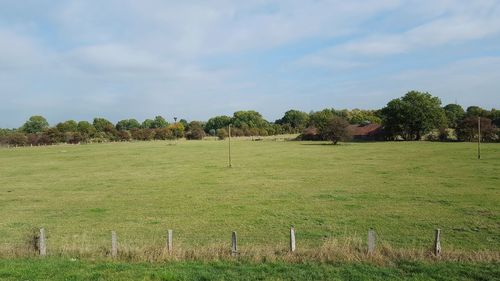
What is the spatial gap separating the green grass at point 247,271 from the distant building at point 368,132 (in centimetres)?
9901

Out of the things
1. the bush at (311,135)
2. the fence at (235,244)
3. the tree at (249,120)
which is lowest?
the fence at (235,244)

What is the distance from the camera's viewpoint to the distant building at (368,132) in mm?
108088

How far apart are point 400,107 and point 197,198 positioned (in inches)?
3228

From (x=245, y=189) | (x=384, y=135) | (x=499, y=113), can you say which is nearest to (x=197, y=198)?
(x=245, y=189)

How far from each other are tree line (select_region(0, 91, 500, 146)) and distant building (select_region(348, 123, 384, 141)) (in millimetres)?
1354

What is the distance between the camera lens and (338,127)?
87.6m

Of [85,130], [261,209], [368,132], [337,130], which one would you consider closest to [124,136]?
[85,130]

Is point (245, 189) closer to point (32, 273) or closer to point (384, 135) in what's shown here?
point (32, 273)

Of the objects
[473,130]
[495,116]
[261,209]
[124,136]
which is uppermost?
[495,116]

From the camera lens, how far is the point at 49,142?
126 metres

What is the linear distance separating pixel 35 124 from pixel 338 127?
5514 inches

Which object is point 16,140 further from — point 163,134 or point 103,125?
point 103,125

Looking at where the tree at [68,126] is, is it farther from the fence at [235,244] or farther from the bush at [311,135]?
the fence at [235,244]

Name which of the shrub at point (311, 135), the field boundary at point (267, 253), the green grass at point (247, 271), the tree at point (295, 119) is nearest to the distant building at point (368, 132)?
the shrub at point (311, 135)
